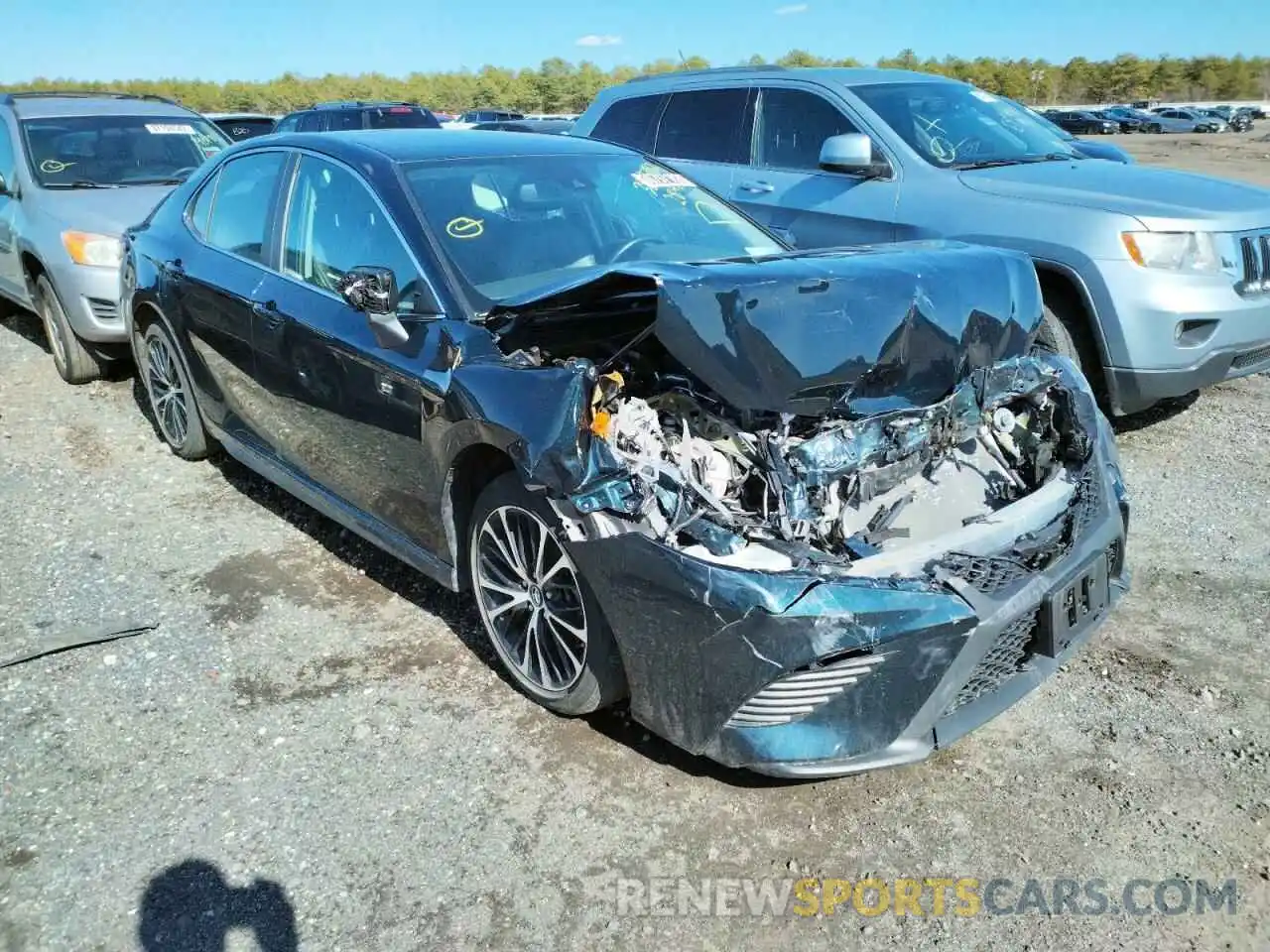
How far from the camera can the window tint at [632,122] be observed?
724 centimetres

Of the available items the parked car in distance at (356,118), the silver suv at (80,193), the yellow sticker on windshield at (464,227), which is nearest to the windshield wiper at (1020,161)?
the yellow sticker on windshield at (464,227)

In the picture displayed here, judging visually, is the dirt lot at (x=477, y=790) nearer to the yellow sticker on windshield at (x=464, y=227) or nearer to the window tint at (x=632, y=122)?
the yellow sticker on windshield at (x=464, y=227)

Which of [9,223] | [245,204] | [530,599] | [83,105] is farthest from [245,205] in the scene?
[83,105]

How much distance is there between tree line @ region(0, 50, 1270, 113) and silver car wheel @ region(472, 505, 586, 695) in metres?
80.9

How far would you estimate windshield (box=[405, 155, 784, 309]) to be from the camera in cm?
343

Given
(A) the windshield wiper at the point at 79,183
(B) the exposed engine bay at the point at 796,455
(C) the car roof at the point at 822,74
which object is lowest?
(B) the exposed engine bay at the point at 796,455

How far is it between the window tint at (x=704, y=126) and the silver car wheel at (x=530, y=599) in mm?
4325

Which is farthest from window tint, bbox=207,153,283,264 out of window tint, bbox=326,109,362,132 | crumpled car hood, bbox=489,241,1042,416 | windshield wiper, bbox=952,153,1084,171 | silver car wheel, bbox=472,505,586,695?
window tint, bbox=326,109,362,132

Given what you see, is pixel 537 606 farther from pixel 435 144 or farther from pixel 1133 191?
pixel 1133 191

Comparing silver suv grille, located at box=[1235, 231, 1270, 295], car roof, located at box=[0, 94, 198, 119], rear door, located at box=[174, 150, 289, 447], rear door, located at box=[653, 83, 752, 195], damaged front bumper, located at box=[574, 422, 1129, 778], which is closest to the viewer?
damaged front bumper, located at box=[574, 422, 1129, 778]

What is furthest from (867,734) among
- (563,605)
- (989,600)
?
(563,605)

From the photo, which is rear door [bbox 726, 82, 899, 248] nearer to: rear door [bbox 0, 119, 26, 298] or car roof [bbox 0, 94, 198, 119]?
car roof [bbox 0, 94, 198, 119]

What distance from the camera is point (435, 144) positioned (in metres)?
3.94

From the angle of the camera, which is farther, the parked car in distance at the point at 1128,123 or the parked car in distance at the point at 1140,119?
the parked car in distance at the point at 1140,119
